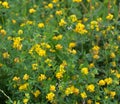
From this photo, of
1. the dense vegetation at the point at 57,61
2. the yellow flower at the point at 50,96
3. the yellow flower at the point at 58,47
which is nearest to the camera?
the yellow flower at the point at 50,96

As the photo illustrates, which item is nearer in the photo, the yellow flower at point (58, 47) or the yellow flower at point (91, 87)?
the yellow flower at point (91, 87)

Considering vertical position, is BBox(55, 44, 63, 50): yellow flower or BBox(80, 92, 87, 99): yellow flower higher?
BBox(55, 44, 63, 50): yellow flower

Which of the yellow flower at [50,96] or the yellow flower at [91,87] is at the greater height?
the yellow flower at [50,96]

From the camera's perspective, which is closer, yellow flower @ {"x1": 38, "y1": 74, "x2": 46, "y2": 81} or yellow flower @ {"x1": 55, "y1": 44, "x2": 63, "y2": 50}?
yellow flower @ {"x1": 38, "y1": 74, "x2": 46, "y2": 81}

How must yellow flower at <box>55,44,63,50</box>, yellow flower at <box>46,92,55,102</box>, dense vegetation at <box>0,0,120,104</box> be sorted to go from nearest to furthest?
1. yellow flower at <box>46,92,55,102</box>
2. dense vegetation at <box>0,0,120,104</box>
3. yellow flower at <box>55,44,63,50</box>

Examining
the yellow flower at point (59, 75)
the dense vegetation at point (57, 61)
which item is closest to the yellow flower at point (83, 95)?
the dense vegetation at point (57, 61)

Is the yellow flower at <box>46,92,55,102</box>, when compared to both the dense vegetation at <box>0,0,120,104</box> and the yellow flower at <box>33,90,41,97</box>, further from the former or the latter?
the yellow flower at <box>33,90,41,97</box>

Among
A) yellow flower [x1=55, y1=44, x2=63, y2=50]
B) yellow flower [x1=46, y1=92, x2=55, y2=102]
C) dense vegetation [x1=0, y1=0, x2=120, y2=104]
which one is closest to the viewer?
yellow flower [x1=46, y1=92, x2=55, y2=102]

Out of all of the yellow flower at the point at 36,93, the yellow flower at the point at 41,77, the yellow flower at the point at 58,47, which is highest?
the yellow flower at the point at 58,47

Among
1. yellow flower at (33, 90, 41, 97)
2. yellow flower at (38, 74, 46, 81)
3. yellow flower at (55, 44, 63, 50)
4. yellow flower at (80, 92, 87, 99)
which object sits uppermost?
yellow flower at (55, 44, 63, 50)

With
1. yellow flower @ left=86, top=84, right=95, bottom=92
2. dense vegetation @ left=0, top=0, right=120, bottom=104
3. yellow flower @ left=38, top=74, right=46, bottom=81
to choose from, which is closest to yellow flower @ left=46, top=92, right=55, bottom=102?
dense vegetation @ left=0, top=0, right=120, bottom=104

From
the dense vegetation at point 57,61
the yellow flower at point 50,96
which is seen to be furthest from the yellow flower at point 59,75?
the yellow flower at point 50,96

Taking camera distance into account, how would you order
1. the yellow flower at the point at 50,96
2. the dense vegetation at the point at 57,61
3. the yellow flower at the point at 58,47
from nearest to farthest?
the yellow flower at the point at 50,96, the dense vegetation at the point at 57,61, the yellow flower at the point at 58,47

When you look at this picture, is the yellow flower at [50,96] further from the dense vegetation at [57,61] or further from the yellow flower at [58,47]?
the yellow flower at [58,47]
